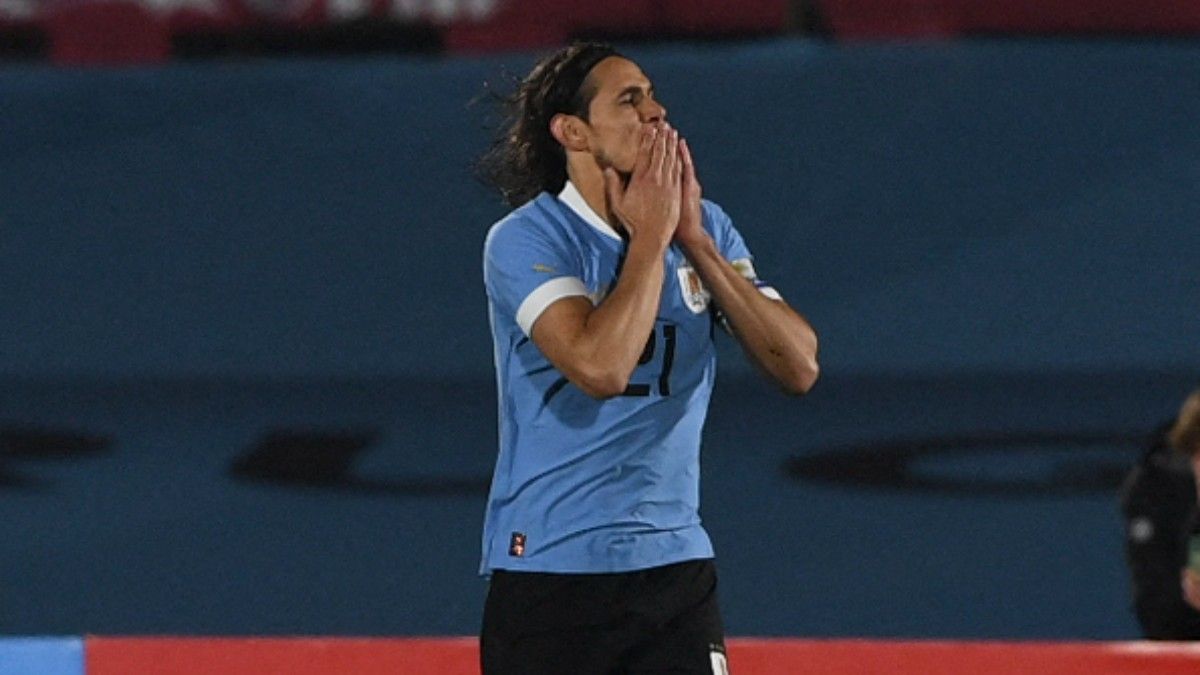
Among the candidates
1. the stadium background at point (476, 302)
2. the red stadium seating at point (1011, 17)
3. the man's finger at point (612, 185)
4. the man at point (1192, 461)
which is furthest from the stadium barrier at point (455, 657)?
the red stadium seating at point (1011, 17)

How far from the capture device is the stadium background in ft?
23.1

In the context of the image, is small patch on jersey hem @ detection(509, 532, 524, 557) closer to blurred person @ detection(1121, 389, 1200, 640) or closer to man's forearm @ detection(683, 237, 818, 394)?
man's forearm @ detection(683, 237, 818, 394)

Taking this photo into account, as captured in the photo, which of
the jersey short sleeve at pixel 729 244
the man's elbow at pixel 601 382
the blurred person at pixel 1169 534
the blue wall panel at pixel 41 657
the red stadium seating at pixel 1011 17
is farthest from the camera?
the red stadium seating at pixel 1011 17

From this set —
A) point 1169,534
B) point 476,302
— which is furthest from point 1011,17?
point 1169,534

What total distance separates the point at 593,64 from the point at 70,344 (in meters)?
4.24

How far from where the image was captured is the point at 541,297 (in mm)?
3340

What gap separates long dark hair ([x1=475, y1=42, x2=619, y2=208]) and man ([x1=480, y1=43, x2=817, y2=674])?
2cm

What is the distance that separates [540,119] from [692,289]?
355 mm

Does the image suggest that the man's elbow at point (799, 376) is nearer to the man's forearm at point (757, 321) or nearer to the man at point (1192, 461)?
the man's forearm at point (757, 321)

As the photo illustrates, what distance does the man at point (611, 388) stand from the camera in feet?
10.9

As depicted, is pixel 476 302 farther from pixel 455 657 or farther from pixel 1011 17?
pixel 455 657

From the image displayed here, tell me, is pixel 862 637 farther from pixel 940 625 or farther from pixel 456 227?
pixel 456 227

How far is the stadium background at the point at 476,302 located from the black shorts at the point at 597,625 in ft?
12.1

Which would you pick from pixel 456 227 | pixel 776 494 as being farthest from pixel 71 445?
pixel 776 494
